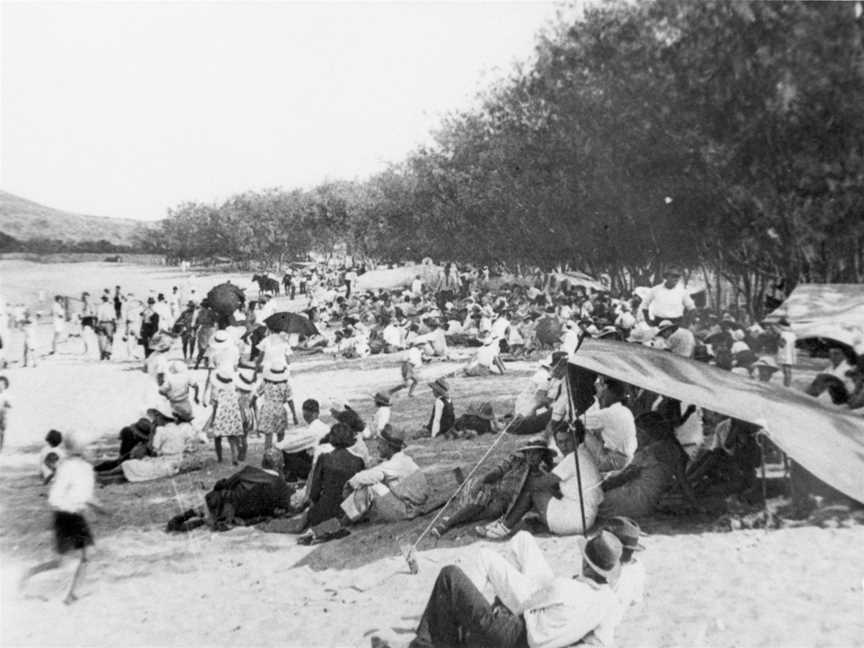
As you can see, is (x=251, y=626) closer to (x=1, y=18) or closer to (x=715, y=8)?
(x=1, y=18)

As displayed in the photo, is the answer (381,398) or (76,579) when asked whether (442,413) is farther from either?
(76,579)

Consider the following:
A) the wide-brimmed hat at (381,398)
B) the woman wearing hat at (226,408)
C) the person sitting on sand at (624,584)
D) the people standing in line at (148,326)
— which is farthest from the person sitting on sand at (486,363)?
the person sitting on sand at (624,584)

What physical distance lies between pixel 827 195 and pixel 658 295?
5021 mm

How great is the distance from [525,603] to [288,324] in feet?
27.7

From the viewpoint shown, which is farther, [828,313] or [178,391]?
[178,391]

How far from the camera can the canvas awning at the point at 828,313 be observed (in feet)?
32.4

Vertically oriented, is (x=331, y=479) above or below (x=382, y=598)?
above

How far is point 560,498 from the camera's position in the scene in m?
7.43

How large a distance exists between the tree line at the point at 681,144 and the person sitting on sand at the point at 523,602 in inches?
456

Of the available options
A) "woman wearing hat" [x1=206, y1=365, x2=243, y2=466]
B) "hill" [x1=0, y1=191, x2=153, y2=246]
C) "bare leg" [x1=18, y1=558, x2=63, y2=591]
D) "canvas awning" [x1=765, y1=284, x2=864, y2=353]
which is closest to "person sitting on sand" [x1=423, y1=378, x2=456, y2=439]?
"woman wearing hat" [x1=206, y1=365, x2=243, y2=466]

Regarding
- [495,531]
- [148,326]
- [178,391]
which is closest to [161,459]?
[178,391]

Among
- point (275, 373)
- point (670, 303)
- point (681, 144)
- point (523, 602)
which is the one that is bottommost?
point (523, 602)

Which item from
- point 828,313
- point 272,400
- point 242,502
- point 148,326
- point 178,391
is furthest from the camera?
point 148,326

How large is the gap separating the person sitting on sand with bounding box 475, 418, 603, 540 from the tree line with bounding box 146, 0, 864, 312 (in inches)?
387
